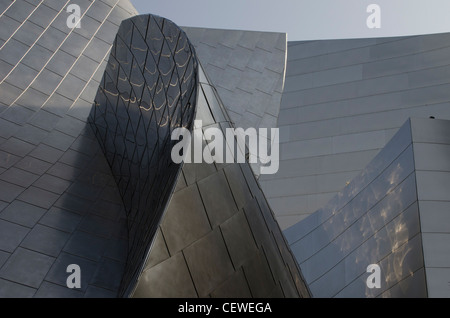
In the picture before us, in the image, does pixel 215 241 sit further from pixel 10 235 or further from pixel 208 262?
pixel 10 235

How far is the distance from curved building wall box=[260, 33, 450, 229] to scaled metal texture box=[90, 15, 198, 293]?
15.2m

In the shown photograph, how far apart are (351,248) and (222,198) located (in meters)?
7.55

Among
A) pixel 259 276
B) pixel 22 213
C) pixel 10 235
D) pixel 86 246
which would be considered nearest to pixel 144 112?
pixel 86 246

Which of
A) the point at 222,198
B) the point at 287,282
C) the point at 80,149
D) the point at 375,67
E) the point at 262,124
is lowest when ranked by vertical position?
the point at 287,282

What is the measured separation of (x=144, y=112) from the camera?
1423cm

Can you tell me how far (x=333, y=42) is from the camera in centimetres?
3547

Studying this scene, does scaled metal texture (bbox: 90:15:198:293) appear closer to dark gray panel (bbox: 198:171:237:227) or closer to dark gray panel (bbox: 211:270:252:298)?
dark gray panel (bbox: 198:171:237:227)

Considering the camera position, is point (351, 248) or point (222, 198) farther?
point (351, 248)

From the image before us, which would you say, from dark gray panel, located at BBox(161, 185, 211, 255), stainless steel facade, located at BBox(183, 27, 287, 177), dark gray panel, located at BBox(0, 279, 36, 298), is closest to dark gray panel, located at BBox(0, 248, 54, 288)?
dark gray panel, located at BBox(0, 279, 36, 298)

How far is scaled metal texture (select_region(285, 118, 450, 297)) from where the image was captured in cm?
1402

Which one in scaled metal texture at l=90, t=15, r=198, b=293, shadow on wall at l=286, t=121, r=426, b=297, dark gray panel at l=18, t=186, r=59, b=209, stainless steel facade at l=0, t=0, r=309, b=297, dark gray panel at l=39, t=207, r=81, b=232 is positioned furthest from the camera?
shadow on wall at l=286, t=121, r=426, b=297

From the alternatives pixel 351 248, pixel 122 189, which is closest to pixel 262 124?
pixel 351 248
